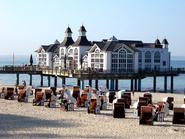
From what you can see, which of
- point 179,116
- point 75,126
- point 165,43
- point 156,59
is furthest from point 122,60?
point 75,126

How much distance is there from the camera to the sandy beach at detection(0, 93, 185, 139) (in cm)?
1824

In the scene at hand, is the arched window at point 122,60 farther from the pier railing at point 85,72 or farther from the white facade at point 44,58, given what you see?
the white facade at point 44,58

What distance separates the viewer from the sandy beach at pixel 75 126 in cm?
1824

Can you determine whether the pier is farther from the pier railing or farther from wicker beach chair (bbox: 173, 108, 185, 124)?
wicker beach chair (bbox: 173, 108, 185, 124)

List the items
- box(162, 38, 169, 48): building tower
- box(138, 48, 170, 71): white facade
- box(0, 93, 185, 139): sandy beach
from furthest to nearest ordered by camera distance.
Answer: box(162, 38, 169, 48): building tower → box(138, 48, 170, 71): white facade → box(0, 93, 185, 139): sandy beach

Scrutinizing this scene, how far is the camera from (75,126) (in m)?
20.3

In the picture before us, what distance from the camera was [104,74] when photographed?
51.7m

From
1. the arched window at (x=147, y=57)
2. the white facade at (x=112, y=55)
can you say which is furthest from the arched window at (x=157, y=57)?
the arched window at (x=147, y=57)

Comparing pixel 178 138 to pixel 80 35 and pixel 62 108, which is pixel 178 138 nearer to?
pixel 62 108

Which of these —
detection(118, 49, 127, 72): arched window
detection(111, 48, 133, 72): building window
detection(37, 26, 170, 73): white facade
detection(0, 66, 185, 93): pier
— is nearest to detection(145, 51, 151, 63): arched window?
detection(37, 26, 170, 73): white facade

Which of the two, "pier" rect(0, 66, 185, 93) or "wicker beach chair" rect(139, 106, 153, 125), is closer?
"wicker beach chair" rect(139, 106, 153, 125)

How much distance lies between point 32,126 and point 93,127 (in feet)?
7.93

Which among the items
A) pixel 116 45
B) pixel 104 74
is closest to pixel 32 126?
pixel 104 74

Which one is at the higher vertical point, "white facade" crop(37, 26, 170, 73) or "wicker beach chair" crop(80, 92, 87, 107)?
"white facade" crop(37, 26, 170, 73)
